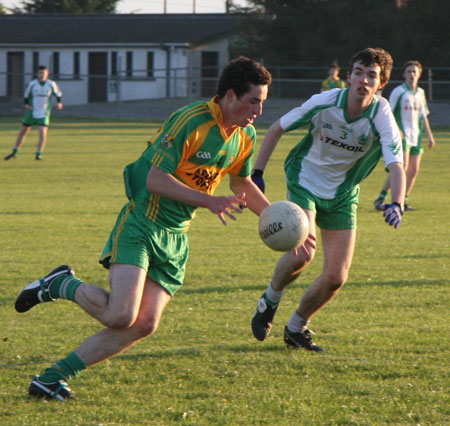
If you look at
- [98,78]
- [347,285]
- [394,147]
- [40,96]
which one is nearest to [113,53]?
[98,78]

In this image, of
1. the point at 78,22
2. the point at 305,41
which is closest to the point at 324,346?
the point at 305,41

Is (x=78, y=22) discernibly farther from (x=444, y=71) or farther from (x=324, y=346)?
(x=324, y=346)

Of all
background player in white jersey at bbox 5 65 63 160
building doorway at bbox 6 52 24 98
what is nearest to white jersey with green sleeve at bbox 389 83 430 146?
background player in white jersey at bbox 5 65 63 160

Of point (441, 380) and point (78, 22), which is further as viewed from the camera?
point (78, 22)

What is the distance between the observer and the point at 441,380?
5.40m

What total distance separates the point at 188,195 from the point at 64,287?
42.9 inches

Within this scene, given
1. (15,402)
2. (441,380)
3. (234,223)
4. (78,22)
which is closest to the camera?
(15,402)

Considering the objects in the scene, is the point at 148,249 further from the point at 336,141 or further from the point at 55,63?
the point at 55,63

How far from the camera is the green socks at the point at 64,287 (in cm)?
521

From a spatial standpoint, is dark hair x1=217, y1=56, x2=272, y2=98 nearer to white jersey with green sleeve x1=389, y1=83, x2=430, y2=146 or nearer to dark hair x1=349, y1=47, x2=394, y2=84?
dark hair x1=349, y1=47, x2=394, y2=84

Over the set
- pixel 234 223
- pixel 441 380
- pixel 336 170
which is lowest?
pixel 234 223

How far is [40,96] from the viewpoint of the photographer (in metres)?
22.5

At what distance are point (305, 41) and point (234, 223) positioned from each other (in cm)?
3580

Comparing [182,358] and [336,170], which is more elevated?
[336,170]
